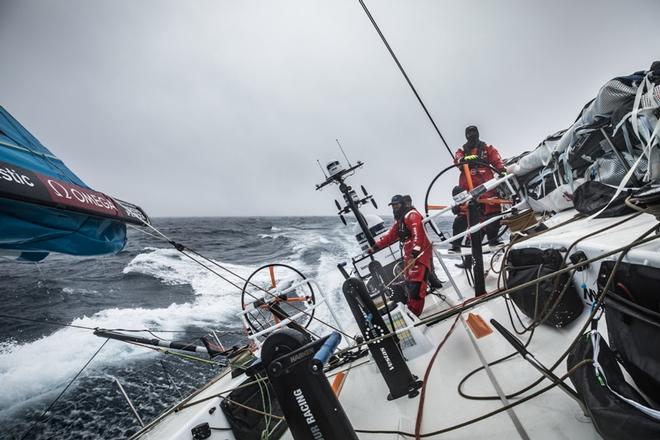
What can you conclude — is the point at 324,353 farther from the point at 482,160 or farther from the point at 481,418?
the point at 482,160

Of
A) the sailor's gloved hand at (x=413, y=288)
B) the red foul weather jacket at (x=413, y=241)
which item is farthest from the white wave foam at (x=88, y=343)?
the sailor's gloved hand at (x=413, y=288)

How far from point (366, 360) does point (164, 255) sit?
14291 mm

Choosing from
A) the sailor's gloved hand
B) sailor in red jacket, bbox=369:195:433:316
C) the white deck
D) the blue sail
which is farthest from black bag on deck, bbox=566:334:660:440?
the blue sail

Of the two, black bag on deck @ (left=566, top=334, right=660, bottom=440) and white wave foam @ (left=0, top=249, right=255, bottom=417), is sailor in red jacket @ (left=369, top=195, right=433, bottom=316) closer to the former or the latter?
black bag on deck @ (left=566, top=334, right=660, bottom=440)

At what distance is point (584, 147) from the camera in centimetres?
267

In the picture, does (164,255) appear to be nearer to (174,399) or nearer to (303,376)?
(174,399)

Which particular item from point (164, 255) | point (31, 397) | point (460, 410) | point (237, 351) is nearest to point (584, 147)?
point (460, 410)

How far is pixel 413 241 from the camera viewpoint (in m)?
3.82

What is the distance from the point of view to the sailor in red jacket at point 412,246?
353 centimetres

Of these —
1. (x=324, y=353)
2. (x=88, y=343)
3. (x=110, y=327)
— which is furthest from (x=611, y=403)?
(x=110, y=327)

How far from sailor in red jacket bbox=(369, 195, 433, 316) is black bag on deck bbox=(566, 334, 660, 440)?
1.89 meters

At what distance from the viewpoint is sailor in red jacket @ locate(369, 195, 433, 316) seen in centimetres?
353

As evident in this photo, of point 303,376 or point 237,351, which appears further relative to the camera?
point 237,351

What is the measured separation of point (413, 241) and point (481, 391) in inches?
86.5
